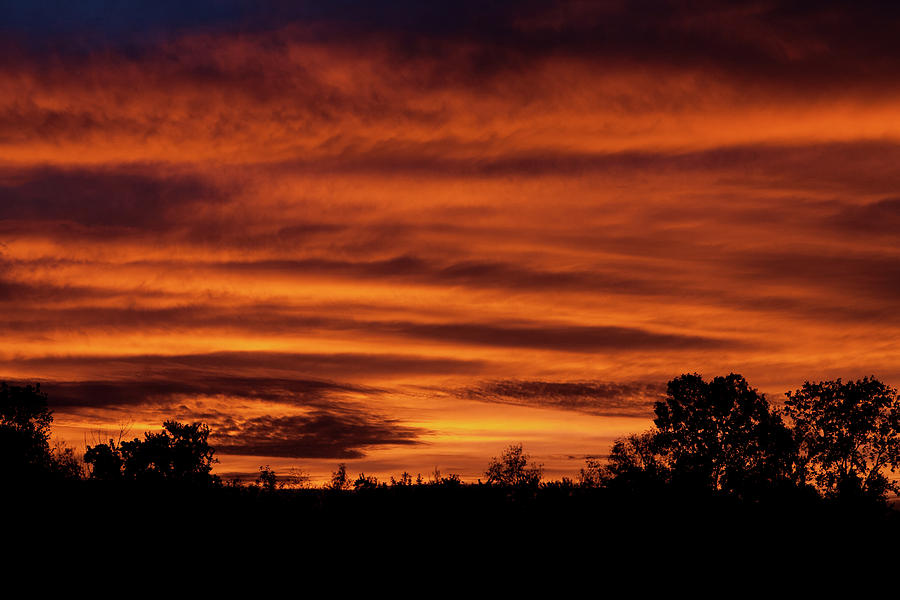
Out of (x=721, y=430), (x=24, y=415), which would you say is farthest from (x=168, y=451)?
(x=721, y=430)

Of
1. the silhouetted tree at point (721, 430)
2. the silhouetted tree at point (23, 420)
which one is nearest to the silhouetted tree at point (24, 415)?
the silhouetted tree at point (23, 420)

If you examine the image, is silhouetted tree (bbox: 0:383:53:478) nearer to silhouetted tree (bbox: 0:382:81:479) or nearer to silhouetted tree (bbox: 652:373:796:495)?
silhouetted tree (bbox: 0:382:81:479)

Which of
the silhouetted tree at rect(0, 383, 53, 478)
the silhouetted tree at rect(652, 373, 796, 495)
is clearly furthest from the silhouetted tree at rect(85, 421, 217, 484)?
the silhouetted tree at rect(652, 373, 796, 495)

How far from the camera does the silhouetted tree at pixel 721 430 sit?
71.9 meters

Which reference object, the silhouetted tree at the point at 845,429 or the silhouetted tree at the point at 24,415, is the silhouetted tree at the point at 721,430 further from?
the silhouetted tree at the point at 24,415

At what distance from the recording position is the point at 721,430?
73875mm

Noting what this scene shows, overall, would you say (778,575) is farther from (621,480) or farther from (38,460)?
(38,460)

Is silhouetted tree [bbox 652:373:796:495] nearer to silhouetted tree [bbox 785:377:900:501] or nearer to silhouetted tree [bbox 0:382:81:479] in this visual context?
silhouetted tree [bbox 785:377:900:501]

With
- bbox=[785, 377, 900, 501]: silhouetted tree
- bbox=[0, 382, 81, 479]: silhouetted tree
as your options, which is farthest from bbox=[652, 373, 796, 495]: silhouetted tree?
bbox=[0, 382, 81, 479]: silhouetted tree

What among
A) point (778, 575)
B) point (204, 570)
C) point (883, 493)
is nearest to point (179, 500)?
point (204, 570)

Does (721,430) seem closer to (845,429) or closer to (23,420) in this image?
(845,429)

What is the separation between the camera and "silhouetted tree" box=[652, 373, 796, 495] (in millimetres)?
71875

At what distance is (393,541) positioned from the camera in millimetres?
24344

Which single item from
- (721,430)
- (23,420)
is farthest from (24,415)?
(721,430)
